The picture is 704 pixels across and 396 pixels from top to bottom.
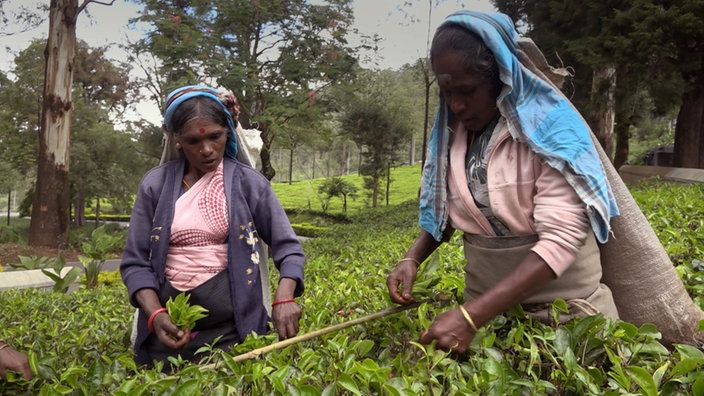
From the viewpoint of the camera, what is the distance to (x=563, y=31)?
13734mm

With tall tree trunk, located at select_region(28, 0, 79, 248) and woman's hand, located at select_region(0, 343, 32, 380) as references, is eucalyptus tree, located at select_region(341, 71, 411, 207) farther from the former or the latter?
woman's hand, located at select_region(0, 343, 32, 380)

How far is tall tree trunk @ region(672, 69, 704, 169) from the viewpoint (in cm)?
1093

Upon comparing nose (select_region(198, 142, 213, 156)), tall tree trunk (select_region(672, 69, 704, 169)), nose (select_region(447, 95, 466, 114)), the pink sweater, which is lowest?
the pink sweater

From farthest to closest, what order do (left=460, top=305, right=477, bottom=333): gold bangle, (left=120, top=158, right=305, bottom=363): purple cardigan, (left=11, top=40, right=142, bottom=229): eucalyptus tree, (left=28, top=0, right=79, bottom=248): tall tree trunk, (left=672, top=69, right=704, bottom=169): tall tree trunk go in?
(left=11, top=40, right=142, bottom=229): eucalyptus tree → (left=28, top=0, right=79, bottom=248): tall tree trunk → (left=672, top=69, right=704, bottom=169): tall tree trunk → (left=120, top=158, right=305, bottom=363): purple cardigan → (left=460, top=305, right=477, bottom=333): gold bangle

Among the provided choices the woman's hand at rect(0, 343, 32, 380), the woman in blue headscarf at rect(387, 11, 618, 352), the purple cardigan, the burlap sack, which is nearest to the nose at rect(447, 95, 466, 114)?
the woman in blue headscarf at rect(387, 11, 618, 352)

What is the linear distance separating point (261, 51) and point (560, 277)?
478 inches

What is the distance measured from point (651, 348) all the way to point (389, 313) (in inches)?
27.6

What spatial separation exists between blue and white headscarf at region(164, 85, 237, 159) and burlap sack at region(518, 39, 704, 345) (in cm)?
112

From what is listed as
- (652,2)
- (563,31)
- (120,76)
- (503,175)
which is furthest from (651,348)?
(120,76)

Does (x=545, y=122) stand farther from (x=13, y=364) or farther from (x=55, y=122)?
(x=55, y=122)

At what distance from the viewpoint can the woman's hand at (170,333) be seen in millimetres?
1717

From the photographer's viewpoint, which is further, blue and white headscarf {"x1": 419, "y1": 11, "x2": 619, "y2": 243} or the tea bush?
blue and white headscarf {"x1": 419, "y1": 11, "x2": 619, "y2": 243}

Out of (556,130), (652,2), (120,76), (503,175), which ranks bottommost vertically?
(503,175)

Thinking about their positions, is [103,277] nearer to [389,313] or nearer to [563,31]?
[389,313]
